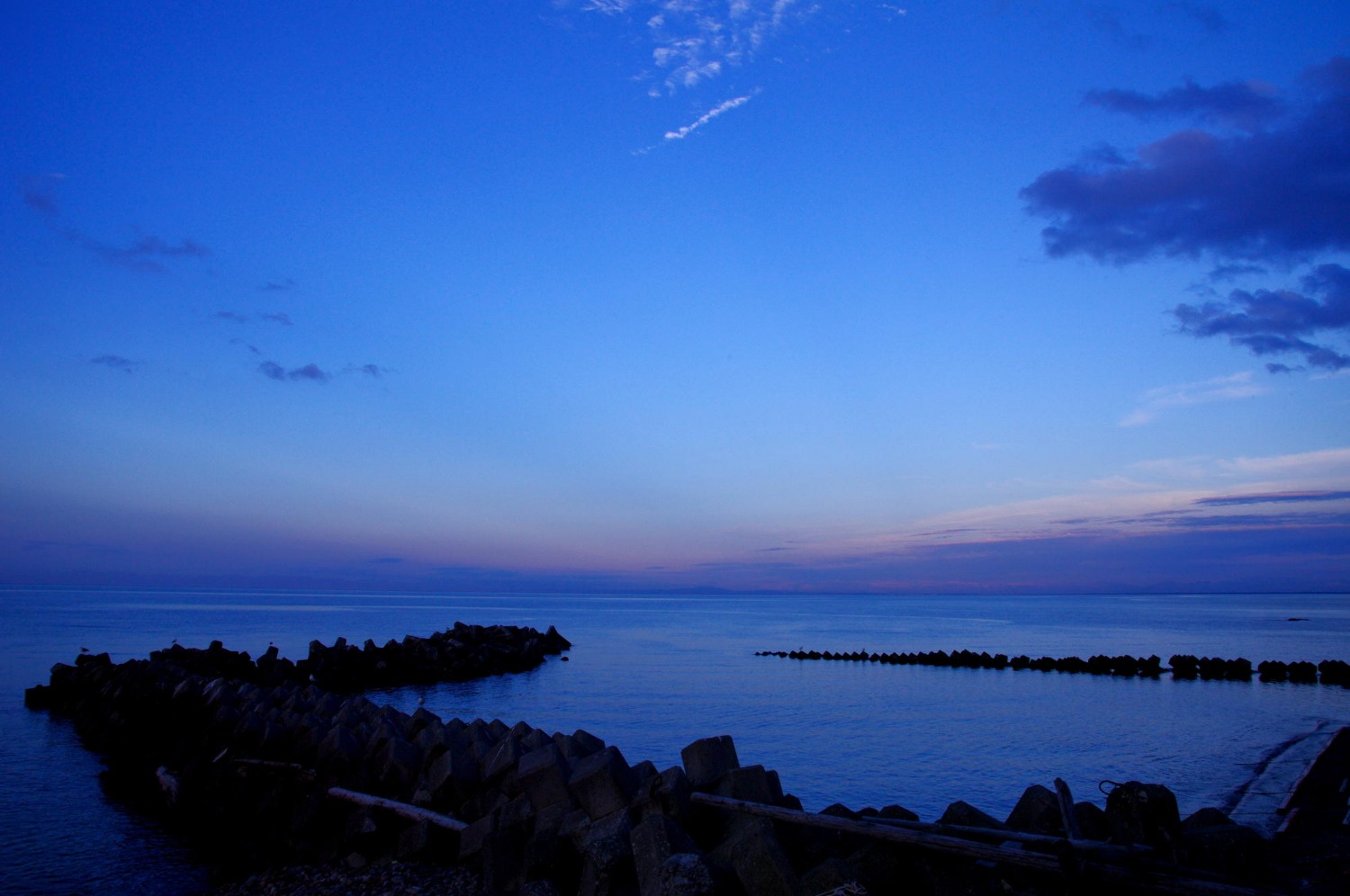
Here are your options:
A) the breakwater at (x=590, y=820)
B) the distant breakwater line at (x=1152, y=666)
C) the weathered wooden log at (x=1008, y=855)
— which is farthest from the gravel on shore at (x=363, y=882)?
the distant breakwater line at (x=1152, y=666)

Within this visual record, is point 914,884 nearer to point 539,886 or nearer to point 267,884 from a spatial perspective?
point 539,886

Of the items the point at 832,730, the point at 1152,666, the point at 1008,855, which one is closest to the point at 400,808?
the point at 1008,855

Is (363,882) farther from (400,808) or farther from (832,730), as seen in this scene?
(832,730)

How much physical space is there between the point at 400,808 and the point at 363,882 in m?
0.91

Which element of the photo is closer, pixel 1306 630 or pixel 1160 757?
pixel 1160 757

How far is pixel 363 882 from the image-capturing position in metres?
7.66

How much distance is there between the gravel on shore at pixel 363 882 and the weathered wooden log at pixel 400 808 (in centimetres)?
39

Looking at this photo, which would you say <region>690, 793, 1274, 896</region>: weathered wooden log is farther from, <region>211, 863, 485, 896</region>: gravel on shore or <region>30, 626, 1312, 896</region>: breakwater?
<region>211, 863, 485, 896</region>: gravel on shore

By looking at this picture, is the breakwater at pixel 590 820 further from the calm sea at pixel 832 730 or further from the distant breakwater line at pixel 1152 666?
the distant breakwater line at pixel 1152 666

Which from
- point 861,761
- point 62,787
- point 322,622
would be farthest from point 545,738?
point 322,622

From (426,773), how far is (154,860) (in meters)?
3.19

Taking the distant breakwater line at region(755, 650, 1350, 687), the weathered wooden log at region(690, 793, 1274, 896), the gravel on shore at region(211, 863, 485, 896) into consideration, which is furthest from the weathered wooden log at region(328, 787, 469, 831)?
the distant breakwater line at region(755, 650, 1350, 687)

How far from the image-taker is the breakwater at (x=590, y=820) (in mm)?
5348

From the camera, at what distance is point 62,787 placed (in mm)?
12469
